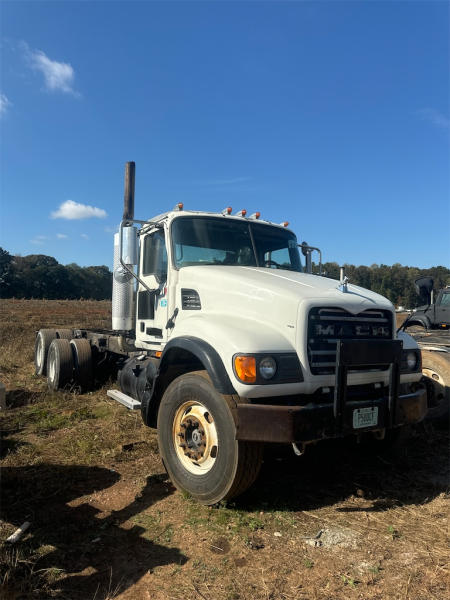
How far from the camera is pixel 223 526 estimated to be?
3.35 m

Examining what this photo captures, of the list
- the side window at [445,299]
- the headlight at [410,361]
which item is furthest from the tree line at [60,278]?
the headlight at [410,361]

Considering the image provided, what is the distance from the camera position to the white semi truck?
3.40 m

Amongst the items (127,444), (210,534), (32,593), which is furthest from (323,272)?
(32,593)

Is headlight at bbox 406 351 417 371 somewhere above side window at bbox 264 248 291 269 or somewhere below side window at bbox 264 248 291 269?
below

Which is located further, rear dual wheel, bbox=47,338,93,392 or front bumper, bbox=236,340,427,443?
rear dual wheel, bbox=47,338,93,392

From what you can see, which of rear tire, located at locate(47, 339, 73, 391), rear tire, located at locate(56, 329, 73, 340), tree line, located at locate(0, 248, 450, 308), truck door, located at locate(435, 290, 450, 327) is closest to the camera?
rear tire, located at locate(47, 339, 73, 391)

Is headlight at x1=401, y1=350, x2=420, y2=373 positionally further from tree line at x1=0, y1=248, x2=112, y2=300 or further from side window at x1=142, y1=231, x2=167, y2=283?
tree line at x1=0, y1=248, x2=112, y2=300

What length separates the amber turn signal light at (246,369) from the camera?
131 inches

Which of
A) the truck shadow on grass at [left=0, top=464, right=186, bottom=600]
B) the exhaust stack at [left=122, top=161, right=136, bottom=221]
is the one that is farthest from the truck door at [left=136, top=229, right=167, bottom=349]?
the exhaust stack at [left=122, top=161, right=136, bottom=221]

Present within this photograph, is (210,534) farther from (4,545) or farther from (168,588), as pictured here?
(4,545)

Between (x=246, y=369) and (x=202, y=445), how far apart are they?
35.3 inches

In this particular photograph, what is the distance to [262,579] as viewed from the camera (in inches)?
107

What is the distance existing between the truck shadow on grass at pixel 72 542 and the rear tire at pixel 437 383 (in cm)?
376

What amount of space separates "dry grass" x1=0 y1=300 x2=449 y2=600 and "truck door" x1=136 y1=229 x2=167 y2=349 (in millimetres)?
1322
